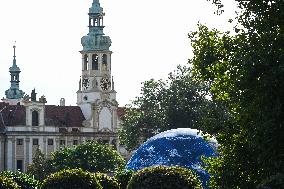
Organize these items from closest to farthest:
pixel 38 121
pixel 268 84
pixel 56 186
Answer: pixel 268 84
pixel 56 186
pixel 38 121

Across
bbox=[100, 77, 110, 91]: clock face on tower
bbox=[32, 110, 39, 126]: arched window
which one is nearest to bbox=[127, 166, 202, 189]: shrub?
bbox=[32, 110, 39, 126]: arched window

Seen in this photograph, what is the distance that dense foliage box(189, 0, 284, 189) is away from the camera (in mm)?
22938

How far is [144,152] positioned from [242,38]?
19694 millimetres

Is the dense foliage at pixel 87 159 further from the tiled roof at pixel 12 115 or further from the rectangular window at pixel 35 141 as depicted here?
the rectangular window at pixel 35 141

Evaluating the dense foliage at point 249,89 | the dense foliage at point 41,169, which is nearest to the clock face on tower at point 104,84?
the dense foliage at point 41,169

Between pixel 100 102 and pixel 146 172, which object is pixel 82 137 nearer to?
pixel 100 102

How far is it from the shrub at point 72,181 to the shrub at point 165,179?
5.01 m

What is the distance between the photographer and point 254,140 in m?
23.3

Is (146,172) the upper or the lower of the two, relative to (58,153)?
lower

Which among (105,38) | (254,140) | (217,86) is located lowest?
(254,140)

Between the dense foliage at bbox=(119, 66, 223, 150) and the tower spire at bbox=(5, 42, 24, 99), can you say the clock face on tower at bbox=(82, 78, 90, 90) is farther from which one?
the dense foliage at bbox=(119, 66, 223, 150)

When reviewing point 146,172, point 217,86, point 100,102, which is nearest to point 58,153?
point 100,102

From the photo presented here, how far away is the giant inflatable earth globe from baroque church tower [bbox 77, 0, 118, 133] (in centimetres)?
7061

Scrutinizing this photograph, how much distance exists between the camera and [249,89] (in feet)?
77.6
